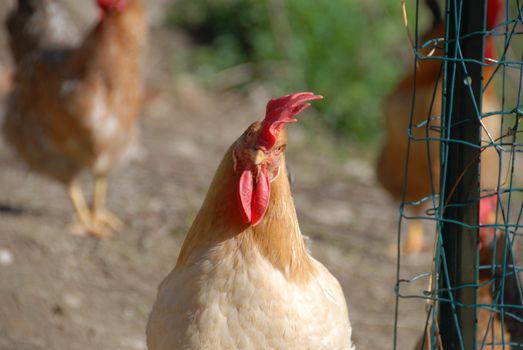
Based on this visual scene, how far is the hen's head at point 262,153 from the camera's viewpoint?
227cm

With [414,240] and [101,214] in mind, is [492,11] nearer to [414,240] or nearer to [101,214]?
[414,240]

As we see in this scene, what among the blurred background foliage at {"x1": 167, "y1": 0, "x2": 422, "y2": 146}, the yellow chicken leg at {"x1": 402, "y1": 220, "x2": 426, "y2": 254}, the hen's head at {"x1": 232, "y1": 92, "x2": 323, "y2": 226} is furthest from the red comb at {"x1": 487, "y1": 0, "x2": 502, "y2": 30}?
the blurred background foliage at {"x1": 167, "y1": 0, "x2": 422, "y2": 146}

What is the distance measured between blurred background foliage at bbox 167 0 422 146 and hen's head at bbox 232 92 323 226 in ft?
18.8

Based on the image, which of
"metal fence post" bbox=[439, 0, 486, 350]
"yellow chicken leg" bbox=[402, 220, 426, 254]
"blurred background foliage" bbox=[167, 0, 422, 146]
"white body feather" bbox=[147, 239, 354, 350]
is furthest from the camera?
"blurred background foliage" bbox=[167, 0, 422, 146]

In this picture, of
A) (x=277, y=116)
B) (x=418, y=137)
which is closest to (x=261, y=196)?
(x=277, y=116)

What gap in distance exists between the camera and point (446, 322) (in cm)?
241

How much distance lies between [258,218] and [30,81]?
346 cm

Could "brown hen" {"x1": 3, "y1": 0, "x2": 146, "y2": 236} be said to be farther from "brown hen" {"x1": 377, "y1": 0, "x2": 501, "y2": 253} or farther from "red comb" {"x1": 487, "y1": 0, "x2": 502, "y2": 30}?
"red comb" {"x1": 487, "y1": 0, "x2": 502, "y2": 30}

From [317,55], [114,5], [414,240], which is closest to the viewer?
[114,5]

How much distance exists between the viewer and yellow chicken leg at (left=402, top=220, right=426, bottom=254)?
577cm

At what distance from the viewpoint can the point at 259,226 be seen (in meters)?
2.42

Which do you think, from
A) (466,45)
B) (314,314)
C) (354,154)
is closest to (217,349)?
(314,314)

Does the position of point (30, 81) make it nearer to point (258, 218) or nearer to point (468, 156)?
point (258, 218)

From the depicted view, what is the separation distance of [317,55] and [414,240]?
122 inches
